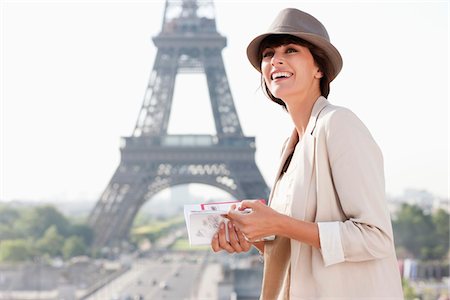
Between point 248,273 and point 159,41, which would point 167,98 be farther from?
point 248,273

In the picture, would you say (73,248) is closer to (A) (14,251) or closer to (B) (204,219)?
(A) (14,251)

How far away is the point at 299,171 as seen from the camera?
4.22 ft

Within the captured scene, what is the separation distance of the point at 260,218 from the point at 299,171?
0.14m

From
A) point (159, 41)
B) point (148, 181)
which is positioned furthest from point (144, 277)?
point (159, 41)

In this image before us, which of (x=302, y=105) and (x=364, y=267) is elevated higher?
(x=302, y=105)

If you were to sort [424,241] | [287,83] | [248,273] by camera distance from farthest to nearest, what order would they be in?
[424,241] → [248,273] → [287,83]

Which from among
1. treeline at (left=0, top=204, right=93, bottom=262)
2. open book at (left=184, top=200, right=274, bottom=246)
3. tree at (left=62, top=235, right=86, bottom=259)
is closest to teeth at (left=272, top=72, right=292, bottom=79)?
open book at (left=184, top=200, right=274, bottom=246)

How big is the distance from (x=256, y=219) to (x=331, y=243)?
6.0 inches

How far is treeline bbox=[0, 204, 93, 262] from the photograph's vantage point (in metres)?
20.4

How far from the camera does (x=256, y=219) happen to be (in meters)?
1.24

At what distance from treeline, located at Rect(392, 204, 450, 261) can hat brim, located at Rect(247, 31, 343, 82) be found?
21684 mm

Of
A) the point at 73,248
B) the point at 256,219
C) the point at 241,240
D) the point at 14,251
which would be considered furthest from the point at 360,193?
the point at 73,248

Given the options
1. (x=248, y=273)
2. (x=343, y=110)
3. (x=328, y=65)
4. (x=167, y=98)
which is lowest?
(x=343, y=110)

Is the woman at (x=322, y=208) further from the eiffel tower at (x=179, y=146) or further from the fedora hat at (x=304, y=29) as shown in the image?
the eiffel tower at (x=179, y=146)
